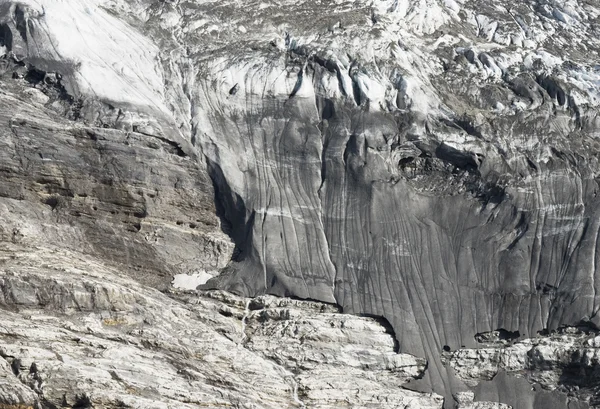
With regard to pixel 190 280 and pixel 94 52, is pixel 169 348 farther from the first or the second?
pixel 94 52

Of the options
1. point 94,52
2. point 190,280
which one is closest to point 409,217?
point 190,280

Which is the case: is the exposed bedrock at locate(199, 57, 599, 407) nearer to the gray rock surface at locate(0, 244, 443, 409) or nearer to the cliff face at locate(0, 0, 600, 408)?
the cliff face at locate(0, 0, 600, 408)

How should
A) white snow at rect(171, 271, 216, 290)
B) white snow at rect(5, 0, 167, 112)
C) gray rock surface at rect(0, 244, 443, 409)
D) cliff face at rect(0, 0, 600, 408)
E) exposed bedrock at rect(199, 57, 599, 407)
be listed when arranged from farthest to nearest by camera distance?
Result: white snow at rect(5, 0, 167, 112) < exposed bedrock at rect(199, 57, 599, 407) < white snow at rect(171, 271, 216, 290) < cliff face at rect(0, 0, 600, 408) < gray rock surface at rect(0, 244, 443, 409)

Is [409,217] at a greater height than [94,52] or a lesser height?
lesser

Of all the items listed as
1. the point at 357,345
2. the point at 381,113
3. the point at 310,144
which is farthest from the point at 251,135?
the point at 357,345

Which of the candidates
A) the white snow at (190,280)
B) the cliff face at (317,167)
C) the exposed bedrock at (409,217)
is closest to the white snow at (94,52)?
the cliff face at (317,167)

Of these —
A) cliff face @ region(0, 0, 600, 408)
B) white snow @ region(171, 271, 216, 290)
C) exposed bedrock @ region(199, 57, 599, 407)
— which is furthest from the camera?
exposed bedrock @ region(199, 57, 599, 407)

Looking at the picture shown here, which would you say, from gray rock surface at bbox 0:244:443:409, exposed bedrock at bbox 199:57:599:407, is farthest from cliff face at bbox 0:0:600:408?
gray rock surface at bbox 0:244:443:409

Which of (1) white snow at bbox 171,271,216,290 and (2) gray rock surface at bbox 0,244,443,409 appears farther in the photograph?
(1) white snow at bbox 171,271,216,290

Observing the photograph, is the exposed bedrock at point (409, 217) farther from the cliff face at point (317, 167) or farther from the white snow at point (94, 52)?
the white snow at point (94, 52)

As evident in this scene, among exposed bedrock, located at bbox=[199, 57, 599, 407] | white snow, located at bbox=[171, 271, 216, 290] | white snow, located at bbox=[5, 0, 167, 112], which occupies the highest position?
white snow, located at bbox=[5, 0, 167, 112]
